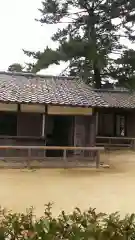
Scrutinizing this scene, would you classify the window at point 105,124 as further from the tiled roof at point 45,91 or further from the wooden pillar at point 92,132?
the wooden pillar at point 92,132

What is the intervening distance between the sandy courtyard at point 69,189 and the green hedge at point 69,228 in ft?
10.8

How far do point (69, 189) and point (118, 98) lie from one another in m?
14.4

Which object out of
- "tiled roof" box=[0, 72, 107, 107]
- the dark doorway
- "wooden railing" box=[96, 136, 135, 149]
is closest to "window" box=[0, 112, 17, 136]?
"tiled roof" box=[0, 72, 107, 107]

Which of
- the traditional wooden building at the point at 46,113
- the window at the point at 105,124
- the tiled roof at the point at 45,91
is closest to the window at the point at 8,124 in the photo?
the traditional wooden building at the point at 46,113

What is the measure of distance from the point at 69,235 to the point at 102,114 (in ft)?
63.8

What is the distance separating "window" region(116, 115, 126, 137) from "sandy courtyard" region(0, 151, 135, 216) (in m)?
9.72

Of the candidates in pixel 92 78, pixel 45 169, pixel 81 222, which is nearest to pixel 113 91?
pixel 92 78

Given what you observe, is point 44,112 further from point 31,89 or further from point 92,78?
point 92,78

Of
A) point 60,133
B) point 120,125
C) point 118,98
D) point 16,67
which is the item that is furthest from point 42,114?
point 16,67

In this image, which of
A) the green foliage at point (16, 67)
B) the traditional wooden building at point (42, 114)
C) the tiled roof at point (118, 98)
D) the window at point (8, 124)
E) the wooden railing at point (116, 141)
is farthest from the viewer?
the green foliage at point (16, 67)

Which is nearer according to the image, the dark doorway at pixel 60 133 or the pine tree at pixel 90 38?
the dark doorway at pixel 60 133

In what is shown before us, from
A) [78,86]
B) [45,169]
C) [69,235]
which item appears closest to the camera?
[69,235]

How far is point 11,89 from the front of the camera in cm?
1379

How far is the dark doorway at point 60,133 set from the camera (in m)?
14.6
